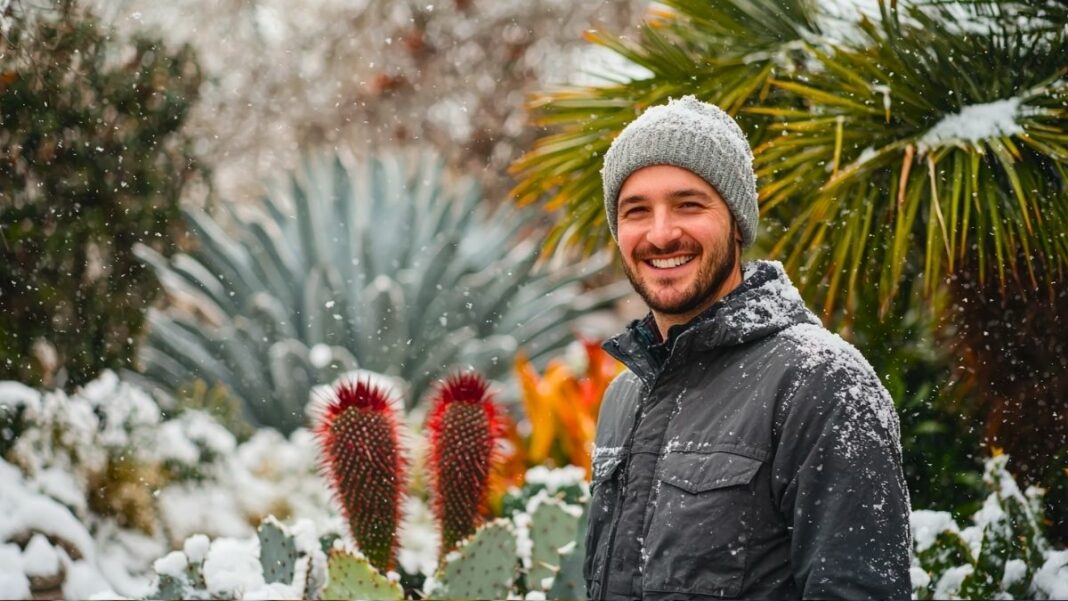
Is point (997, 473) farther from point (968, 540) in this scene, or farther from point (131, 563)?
point (131, 563)

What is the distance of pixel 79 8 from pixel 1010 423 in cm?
397

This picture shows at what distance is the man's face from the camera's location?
200 centimetres

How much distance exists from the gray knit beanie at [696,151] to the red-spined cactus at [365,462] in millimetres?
1403

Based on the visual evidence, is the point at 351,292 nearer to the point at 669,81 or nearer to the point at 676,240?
the point at 669,81

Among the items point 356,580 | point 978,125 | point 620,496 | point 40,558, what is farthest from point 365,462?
point 978,125

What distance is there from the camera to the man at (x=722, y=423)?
5.49ft

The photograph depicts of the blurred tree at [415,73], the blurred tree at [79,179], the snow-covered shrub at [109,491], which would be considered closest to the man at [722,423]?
the snow-covered shrub at [109,491]

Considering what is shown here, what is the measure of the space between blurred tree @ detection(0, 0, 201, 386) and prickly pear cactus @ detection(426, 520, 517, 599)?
2491mm

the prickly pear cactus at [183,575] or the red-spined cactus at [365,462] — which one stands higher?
the red-spined cactus at [365,462]

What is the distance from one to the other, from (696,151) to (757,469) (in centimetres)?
62

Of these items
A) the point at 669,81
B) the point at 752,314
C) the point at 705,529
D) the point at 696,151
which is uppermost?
the point at 669,81

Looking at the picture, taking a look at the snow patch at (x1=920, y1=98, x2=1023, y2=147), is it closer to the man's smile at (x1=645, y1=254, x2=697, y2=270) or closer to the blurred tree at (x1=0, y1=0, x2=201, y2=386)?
the man's smile at (x1=645, y1=254, x2=697, y2=270)

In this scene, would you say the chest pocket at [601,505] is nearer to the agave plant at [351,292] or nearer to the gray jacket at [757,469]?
the gray jacket at [757,469]

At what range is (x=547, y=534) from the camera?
363 centimetres
